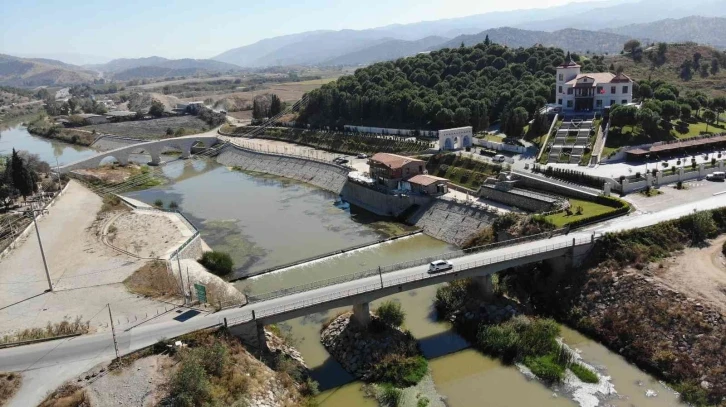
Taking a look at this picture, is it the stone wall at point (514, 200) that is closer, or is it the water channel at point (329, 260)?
the water channel at point (329, 260)

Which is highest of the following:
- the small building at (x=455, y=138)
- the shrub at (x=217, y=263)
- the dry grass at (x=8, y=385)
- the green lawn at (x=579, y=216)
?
the small building at (x=455, y=138)

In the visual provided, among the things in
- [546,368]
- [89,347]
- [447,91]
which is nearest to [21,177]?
[89,347]

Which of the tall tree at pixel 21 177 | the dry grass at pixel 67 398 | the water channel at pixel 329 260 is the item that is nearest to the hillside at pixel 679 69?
the water channel at pixel 329 260

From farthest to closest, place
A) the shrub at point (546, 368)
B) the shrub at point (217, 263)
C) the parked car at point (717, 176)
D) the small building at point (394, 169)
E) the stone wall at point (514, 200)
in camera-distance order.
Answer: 1. the small building at point (394, 169)
2. the parked car at point (717, 176)
3. the stone wall at point (514, 200)
4. the shrub at point (217, 263)
5. the shrub at point (546, 368)

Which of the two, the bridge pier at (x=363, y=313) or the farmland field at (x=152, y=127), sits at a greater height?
the bridge pier at (x=363, y=313)

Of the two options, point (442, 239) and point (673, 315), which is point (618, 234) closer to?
point (673, 315)

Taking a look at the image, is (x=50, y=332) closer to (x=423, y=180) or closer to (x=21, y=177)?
(x=21, y=177)

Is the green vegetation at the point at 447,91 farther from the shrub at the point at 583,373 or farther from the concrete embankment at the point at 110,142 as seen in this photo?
the shrub at the point at 583,373
